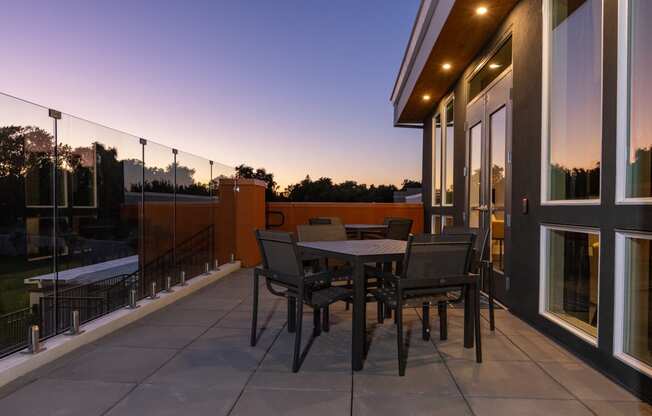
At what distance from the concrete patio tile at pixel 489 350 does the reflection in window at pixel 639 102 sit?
4.35 ft

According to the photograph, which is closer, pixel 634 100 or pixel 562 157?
pixel 634 100

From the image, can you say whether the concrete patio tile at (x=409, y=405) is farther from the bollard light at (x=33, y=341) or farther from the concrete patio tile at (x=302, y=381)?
the bollard light at (x=33, y=341)

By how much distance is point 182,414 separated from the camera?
6.52 feet

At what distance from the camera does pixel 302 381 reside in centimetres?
241

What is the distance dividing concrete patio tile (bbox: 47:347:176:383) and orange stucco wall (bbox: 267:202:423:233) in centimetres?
644

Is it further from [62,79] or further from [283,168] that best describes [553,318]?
[283,168]

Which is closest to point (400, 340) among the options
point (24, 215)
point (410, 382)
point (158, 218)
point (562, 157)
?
point (410, 382)

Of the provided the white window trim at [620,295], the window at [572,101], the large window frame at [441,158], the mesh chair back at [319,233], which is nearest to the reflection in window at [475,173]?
the large window frame at [441,158]

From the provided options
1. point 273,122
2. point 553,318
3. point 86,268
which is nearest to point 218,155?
point 273,122

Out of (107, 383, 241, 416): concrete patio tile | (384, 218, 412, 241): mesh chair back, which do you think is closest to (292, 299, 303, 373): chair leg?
(107, 383, 241, 416): concrete patio tile

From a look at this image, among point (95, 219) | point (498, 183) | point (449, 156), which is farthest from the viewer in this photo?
point (449, 156)

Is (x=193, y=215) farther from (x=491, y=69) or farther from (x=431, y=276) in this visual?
(x=491, y=69)

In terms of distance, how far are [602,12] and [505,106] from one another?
1899 mm

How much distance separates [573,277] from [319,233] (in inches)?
92.1
